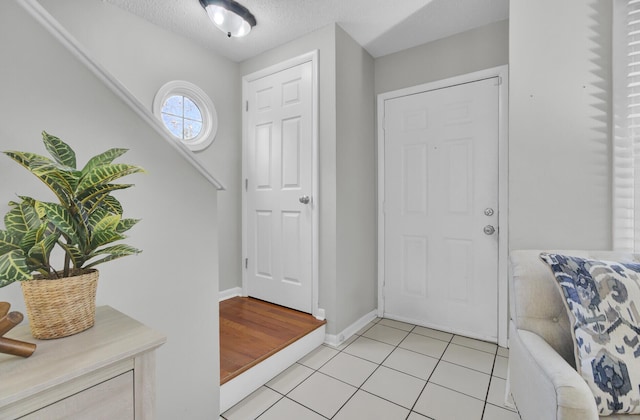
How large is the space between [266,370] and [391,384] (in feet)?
2.55

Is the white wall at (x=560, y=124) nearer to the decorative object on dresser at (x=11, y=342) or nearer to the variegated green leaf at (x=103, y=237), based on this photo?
the variegated green leaf at (x=103, y=237)

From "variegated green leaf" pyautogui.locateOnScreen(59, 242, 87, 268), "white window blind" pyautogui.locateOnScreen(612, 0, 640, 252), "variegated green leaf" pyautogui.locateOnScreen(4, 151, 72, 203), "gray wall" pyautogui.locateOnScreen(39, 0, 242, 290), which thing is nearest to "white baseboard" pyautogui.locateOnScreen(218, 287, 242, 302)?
"gray wall" pyautogui.locateOnScreen(39, 0, 242, 290)

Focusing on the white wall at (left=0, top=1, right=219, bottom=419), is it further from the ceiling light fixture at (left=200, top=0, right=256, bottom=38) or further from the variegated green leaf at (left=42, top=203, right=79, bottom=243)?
the ceiling light fixture at (left=200, top=0, right=256, bottom=38)

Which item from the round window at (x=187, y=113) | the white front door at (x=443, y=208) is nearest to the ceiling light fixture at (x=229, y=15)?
the round window at (x=187, y=113)

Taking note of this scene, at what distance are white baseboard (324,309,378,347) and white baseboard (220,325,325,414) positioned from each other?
0.07 metres

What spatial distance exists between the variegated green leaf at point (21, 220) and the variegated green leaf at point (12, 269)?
8 cm

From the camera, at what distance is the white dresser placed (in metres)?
0.60

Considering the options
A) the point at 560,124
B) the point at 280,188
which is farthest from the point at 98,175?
the point at 560,124

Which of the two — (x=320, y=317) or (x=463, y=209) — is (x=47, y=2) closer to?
(x=320, y=317)

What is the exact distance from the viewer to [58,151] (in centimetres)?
77

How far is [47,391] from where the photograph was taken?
620 millimetres

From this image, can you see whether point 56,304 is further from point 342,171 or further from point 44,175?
point 342,171

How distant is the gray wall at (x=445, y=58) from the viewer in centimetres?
229

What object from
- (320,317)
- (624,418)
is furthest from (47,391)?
(320,317)
